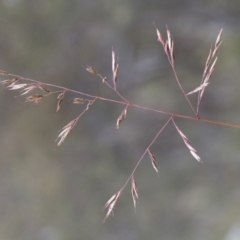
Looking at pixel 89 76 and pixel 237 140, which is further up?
pixel 89 76

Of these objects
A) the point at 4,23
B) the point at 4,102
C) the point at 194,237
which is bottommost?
the point at 194,237

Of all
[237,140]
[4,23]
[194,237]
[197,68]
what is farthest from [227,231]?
[4,23]

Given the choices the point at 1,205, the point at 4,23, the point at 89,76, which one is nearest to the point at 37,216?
the point at 1,205

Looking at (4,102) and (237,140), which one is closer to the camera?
(237,140)

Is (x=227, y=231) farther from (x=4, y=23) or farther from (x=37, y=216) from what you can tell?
(x=4, y=23)

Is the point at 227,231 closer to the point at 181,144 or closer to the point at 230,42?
the point at 181,144

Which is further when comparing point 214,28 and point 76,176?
point 76,176
